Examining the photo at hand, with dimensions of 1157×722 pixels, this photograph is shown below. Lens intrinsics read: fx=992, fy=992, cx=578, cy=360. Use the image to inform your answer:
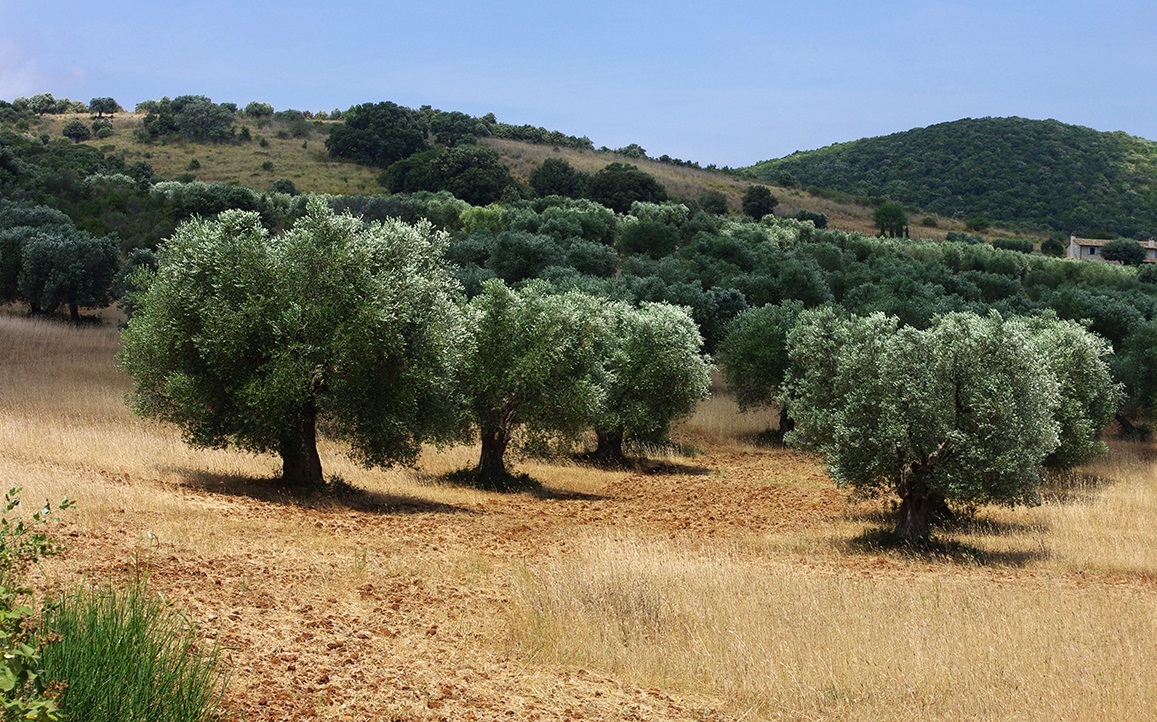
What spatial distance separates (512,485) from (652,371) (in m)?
11.2

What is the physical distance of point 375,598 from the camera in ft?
40.8

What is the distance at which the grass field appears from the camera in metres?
9.73

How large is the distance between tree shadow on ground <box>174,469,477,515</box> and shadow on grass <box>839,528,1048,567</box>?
8.90 meters

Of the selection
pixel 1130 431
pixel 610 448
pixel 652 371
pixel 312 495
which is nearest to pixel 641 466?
pixel 610 448

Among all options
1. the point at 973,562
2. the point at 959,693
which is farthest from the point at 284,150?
the point at 959,693

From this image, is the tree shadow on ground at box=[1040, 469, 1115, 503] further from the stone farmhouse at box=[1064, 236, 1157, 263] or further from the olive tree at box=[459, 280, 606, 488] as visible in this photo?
the stone farmhouse at box=[1064, 236, 1157, 263]

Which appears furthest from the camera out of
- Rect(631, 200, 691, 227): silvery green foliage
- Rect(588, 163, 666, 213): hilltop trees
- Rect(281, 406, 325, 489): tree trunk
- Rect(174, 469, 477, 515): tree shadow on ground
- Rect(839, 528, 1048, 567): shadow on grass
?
Rect(588, 163, 666, 213): hilltop trees

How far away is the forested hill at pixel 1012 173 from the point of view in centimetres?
13088

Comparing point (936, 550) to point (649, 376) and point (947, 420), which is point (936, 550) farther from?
point (649, 376)

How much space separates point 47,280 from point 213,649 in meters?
49.8

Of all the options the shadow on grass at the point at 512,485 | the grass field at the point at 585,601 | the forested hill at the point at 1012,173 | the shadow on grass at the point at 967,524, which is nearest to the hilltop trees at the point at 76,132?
the forested hill at the point at 1012,173

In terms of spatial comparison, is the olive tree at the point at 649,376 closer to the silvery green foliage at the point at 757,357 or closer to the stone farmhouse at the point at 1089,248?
the silvery green foliage at the point at 757,357

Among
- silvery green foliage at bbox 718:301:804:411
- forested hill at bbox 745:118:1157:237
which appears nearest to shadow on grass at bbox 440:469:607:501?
silvery green foliage at bbox 718:301:804:411

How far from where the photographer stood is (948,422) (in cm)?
2114
